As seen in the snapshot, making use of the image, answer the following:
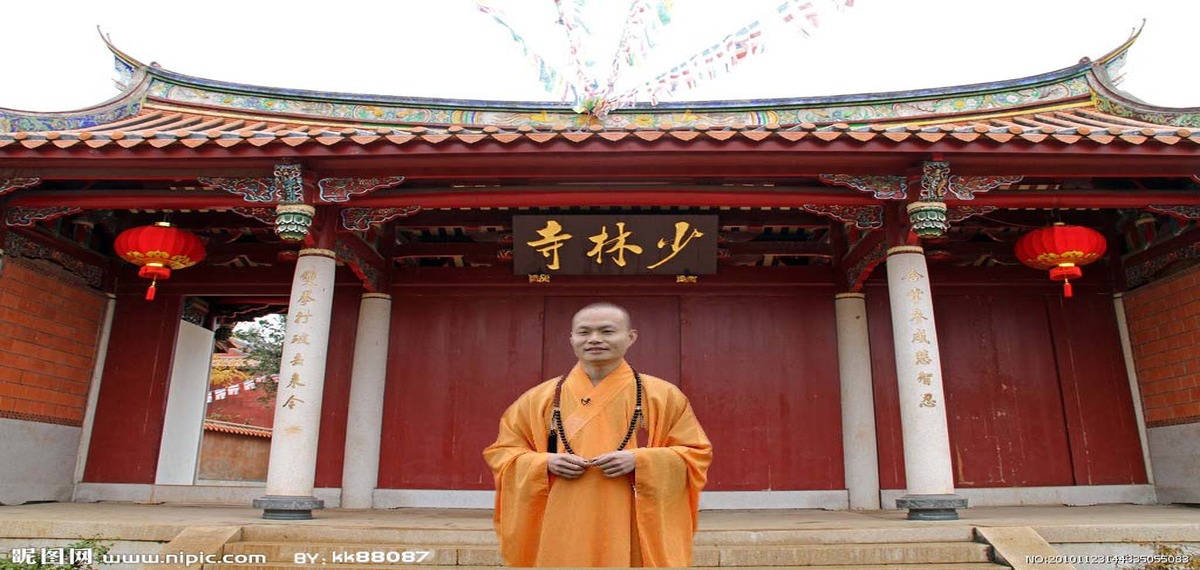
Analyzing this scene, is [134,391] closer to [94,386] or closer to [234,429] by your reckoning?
[94,386]

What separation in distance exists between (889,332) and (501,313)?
4.05m

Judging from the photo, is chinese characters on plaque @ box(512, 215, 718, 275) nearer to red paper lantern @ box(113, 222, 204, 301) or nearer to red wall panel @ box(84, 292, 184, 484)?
red paper lantern @ box(113, 222, 204, 301)

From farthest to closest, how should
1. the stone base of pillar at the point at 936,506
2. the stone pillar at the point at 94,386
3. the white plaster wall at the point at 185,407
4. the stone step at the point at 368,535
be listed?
the white plaster wall at the point at 185,407, the stone pillar at the point at 94,386, the stone base of pillar at the point at 936,506, the stone step at the point at 368,535

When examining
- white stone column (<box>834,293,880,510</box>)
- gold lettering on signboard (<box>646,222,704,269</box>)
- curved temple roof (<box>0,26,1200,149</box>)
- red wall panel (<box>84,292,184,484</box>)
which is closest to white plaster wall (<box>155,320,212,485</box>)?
red wall panel (<box>84,292,184,484</box>)

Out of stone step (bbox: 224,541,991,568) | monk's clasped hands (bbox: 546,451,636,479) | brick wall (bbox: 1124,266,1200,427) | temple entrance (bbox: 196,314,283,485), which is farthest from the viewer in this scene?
temple entrance (bbox: 196,314,283,485)

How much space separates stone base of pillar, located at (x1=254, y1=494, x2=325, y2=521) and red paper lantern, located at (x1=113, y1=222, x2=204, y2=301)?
89.9 inches

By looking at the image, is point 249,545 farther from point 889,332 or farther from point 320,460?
point 889,332

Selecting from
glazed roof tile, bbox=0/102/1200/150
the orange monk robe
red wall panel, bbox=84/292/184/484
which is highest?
glazed roof tile, bbox=0/102/1200/150

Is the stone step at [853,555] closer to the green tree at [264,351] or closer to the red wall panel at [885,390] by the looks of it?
the red wall panel at [885,390]

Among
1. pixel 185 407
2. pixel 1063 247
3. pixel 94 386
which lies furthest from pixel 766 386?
pixel 94 386

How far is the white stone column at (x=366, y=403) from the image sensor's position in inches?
281

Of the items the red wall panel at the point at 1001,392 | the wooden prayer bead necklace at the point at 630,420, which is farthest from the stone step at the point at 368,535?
the red wall panel at the point at 1001,392

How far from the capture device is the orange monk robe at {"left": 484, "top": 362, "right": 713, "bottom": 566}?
263cm

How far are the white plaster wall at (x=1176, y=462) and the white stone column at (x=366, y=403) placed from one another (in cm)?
766
